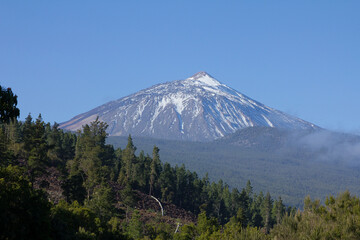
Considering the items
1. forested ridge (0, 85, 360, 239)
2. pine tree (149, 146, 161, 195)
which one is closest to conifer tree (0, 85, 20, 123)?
forested ridge (0, 85, 360, 239)

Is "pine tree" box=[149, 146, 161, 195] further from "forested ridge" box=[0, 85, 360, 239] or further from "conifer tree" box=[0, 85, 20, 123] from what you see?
"conifer tree" box=[0, 85, 20, 123]

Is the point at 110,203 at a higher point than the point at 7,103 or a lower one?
lower

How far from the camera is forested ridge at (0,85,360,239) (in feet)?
99.0

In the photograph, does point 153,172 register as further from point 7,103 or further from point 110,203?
point 7,103

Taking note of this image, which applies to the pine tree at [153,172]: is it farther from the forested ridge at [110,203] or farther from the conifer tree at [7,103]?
the conifer tree at [7,103]

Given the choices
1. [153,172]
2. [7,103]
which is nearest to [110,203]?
[7,103]

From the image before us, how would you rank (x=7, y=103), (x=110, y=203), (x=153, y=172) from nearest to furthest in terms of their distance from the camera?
(x=7, y=103) < (x=110, y=203) < (x=153, y=172)

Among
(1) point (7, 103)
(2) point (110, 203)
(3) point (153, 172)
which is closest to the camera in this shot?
(1) point (7, 103)

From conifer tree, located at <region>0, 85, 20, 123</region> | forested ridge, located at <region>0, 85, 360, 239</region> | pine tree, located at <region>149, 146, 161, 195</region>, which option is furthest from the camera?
pine tree, located at <region>149, 146, 161, 195</region>

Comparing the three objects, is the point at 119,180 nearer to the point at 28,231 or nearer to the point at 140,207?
the point at 140,207

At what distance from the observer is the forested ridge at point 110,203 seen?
30.2 metres

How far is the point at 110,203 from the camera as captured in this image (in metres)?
67.9

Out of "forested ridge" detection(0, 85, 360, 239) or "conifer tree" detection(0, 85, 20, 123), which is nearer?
"conifer tree" detection(0, 85, 20, 123)

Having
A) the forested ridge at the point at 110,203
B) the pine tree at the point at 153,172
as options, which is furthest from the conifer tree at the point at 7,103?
the pine tree at the point at 153,172
